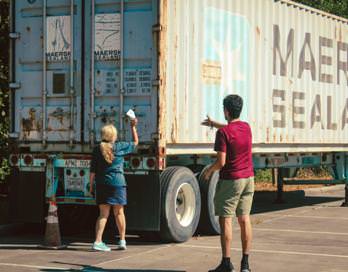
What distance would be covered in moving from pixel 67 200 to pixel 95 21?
2587 millimetres

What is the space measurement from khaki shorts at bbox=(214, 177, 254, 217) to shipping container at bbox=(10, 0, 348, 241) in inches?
103

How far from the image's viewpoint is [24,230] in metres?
13.5

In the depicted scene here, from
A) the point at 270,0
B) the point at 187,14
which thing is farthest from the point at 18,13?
the point at 270,0

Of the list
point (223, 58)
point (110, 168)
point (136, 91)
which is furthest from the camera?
point (223, 58)

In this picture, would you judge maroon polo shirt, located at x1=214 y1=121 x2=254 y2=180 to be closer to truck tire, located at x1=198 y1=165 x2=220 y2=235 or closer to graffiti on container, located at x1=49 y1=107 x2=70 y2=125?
truck tire, located at x1=198 y1=165 x2=220 y2=235

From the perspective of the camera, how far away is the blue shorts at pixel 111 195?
438 inches

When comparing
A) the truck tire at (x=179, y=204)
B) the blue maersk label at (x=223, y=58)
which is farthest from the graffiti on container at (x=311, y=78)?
the truck tire at (x=179, y=204)

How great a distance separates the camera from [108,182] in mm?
11172

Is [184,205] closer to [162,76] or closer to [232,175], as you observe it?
[162,76]

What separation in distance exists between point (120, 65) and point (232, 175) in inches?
138

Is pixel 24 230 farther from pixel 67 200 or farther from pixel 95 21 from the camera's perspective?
pixel 95 21

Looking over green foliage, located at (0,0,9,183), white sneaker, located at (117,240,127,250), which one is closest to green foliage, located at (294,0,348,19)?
green foliage, located at (0,0,9,183)

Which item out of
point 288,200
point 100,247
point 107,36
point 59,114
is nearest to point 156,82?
point 107,36

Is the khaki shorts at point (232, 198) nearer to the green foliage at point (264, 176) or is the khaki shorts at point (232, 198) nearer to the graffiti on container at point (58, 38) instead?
the graffiti on container at point (58, 38)
